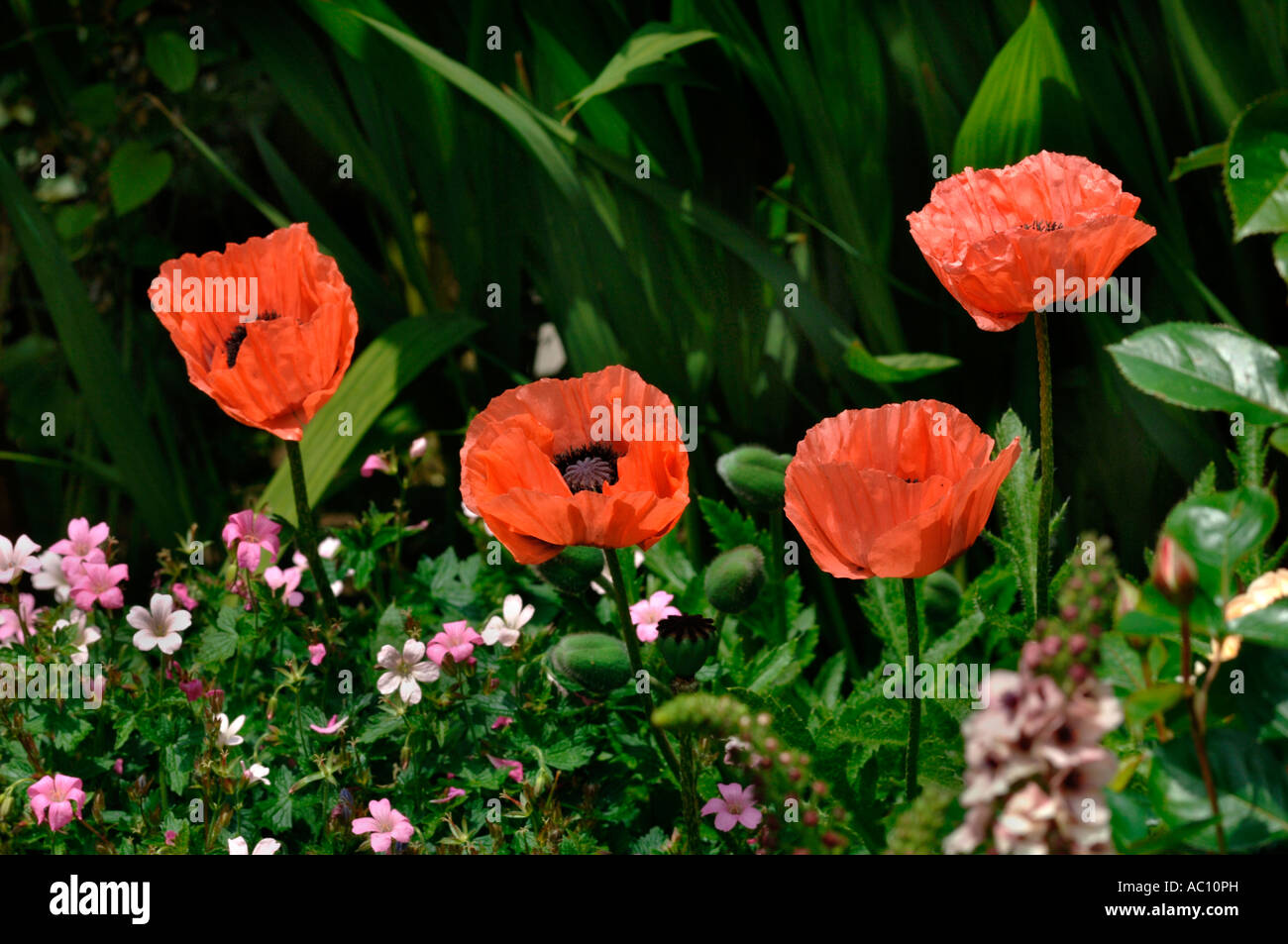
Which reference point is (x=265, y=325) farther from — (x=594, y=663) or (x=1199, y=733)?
(x=1199, y=733)

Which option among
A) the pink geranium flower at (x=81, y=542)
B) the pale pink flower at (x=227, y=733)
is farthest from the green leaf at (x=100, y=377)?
the pale pink flower at (x=227, y=733)

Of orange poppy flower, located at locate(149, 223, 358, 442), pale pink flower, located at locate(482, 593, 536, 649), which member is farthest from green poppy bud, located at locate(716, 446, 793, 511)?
orange poppy flower, located at locate(149, 223, 358, 442)

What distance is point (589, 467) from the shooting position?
790 mm

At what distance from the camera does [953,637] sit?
39.7 inches

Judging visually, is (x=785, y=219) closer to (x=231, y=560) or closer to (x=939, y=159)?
(x=939, y=159)

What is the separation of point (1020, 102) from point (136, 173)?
42.9 inches

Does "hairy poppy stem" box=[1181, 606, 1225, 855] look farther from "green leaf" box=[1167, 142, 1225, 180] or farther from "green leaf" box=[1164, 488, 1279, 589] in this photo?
"green leaf" box=[1167, 142, 1225, 180]

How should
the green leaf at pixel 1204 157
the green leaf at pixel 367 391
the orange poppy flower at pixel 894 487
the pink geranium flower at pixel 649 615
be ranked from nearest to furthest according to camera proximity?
1. the orange poppy flower at pixel 894 487
2. the green leaf at pixel 1204 157
3. the pink geranium flower at pixel 649 615
4. the green leaf at pixel 367 391

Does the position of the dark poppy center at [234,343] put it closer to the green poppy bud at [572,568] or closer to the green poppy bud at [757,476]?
the green poppy bud at [572,568]

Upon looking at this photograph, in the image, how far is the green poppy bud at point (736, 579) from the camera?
921 mm

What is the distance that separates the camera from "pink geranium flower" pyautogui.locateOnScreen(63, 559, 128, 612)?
1.02 metres

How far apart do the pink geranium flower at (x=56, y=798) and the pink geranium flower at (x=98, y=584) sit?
7.0 inches
